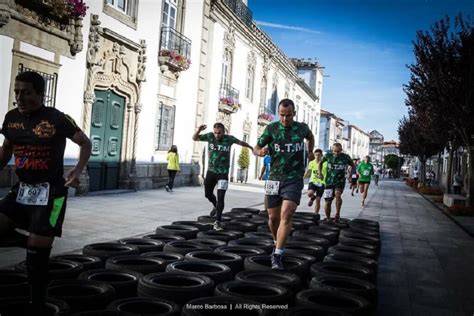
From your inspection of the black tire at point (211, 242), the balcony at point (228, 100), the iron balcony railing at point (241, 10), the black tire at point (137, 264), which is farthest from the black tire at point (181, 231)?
the iron balcony railing at point (241, 10)

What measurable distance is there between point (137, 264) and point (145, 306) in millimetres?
A: 1311

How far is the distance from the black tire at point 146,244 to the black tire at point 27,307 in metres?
2.19

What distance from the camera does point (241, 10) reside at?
2481 cm

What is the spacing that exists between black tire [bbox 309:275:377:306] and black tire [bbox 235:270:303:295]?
0.19 meters

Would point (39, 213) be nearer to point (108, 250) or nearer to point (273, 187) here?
point (108, 250)

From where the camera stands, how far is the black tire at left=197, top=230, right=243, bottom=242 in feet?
21.2

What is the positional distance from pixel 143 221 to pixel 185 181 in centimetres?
1020

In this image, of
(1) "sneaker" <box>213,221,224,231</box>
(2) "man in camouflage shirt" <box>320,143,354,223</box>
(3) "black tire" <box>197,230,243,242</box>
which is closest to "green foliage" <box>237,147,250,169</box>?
(2) "man in camouflage shirt" <box>320,143,354,223</box>

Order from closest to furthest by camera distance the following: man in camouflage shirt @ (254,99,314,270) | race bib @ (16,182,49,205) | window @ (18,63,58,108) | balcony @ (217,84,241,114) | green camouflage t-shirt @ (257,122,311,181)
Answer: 1. race bib @ (16,182,49,205)
2. man in camouflage shirt @ (254,99,314,270)
3. green camouflage t-shirt @ (257,122,311,181)
4. window @ (18,63,58,108)
5. balcony @ (217,84,241,114)

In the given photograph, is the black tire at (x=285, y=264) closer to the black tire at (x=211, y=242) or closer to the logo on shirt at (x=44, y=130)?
the black tire at (x=211, y=242)

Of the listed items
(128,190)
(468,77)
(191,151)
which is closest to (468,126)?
(468,77)

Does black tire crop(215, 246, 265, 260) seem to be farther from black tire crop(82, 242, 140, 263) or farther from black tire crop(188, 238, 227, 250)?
black tire crop(82, 242, 140, 263)

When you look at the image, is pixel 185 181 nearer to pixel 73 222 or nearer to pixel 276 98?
pixel 73 222

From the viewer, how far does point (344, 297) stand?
12.5 ft
